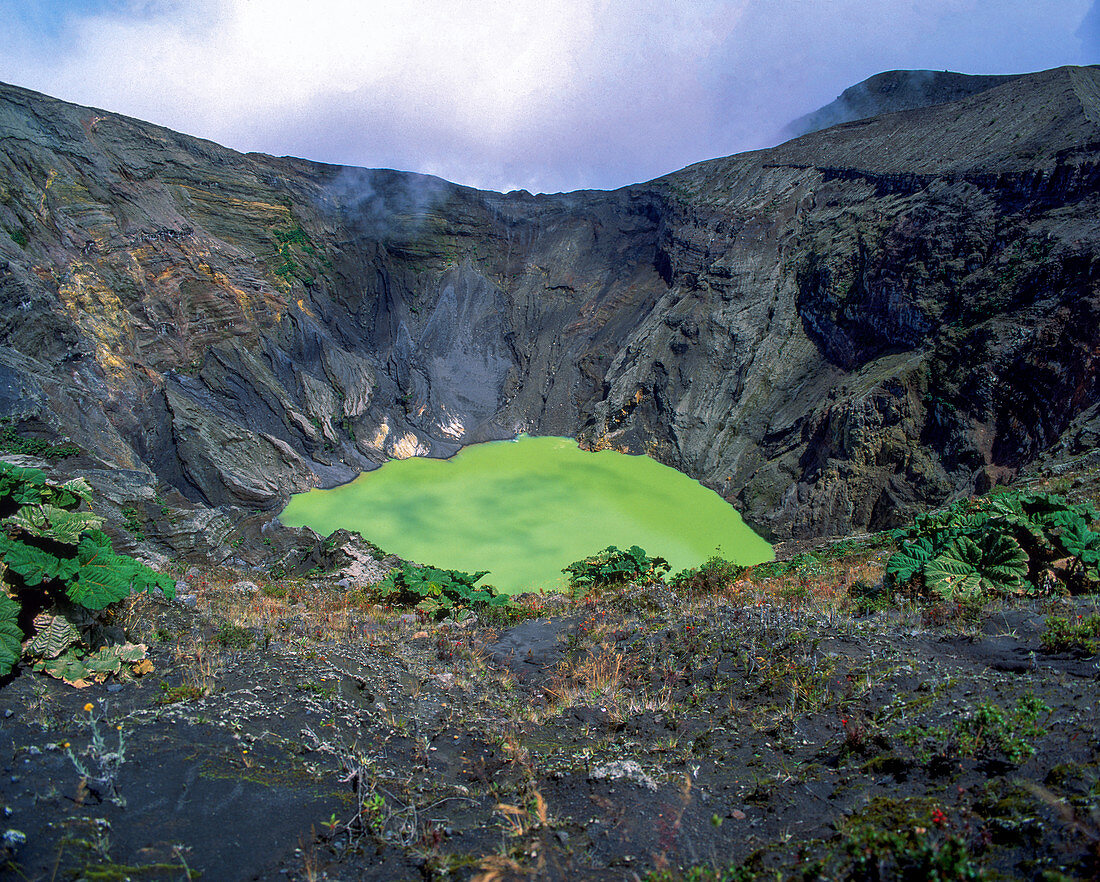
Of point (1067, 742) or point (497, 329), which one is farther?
point (497, 329)

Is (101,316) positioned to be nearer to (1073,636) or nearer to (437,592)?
(437,592)

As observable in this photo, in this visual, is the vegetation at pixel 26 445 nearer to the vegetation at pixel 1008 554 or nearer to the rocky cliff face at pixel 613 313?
the rocky cliff face at pixel 613 313

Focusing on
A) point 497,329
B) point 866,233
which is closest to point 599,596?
point 866,233

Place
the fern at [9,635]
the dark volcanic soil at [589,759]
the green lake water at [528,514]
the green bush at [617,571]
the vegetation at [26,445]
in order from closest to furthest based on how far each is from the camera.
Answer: the dark volcanic soil at [589,759]
the fern at [9,635]
the green bush at [617,571]
the vegetation at [26,445]
the green lake water at [528,514]

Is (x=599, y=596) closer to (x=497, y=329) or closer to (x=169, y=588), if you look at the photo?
(x=169, y=588)

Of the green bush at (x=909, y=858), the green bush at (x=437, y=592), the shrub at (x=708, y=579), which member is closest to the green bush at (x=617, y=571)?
the shrub at (x=708, y=579)

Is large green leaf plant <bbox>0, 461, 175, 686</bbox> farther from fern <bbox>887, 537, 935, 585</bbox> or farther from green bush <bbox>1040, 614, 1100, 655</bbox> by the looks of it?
fern <bbox>887, 537, 935, 585</bbox>

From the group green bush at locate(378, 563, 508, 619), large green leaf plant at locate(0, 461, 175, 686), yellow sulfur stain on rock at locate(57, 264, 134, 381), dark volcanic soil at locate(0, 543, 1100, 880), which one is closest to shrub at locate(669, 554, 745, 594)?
green bush at locate(378, 563, 508, 619)
